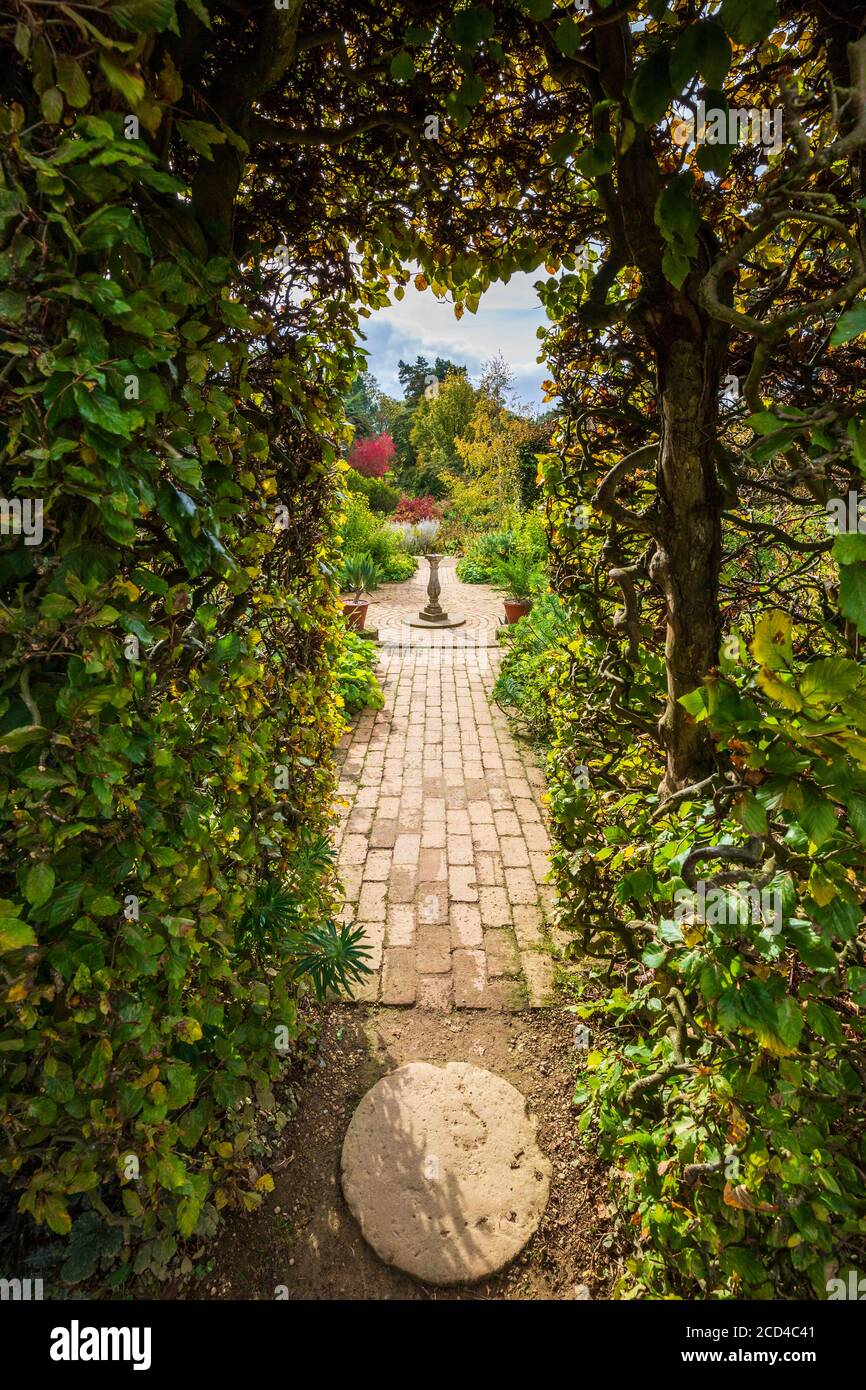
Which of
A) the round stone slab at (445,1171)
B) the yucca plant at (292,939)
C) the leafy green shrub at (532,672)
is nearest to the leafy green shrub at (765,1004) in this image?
the round stone slab at (445,1171)

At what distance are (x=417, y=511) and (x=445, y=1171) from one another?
17392mm

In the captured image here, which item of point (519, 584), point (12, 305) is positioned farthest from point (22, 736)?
point (519, 584)

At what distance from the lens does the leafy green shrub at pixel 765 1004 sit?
40.6 inches

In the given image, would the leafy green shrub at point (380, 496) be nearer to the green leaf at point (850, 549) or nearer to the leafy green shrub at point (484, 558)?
the leafy green shrub at point (484, 558)

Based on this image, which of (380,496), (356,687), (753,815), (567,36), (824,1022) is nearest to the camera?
(753,815)

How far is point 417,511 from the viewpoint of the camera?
18.1 meters

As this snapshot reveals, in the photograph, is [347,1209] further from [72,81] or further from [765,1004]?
[72,81]

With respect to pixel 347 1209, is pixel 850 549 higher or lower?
higher

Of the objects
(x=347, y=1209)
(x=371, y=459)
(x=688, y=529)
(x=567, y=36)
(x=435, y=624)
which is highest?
(x=371, y=459)

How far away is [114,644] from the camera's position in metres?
1.22

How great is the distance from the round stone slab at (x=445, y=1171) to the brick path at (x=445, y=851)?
1.47 ft

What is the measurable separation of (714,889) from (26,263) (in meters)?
1.68

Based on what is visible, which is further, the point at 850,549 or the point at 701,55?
the point at 701,55

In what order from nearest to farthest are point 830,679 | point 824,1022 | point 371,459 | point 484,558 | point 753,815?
point 830,679, point 753,815, point 824,1022, point 484,558, point 371,459
